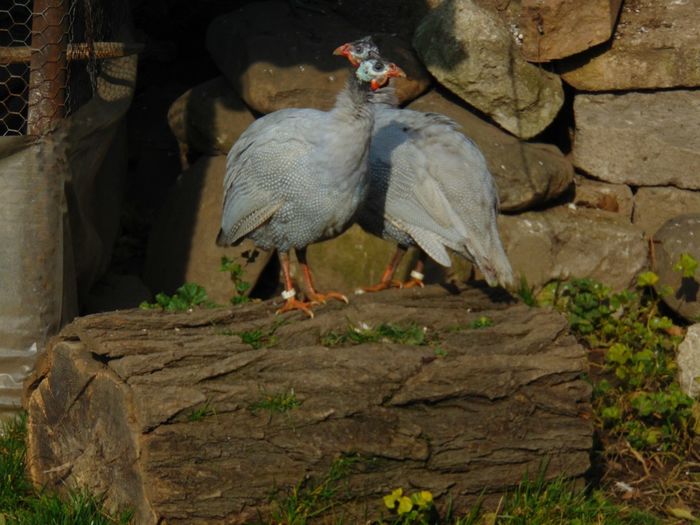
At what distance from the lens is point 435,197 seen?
5.35 meters

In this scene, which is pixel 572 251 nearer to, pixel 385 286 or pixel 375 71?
pixel 385 286

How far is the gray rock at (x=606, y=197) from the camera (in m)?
7.12

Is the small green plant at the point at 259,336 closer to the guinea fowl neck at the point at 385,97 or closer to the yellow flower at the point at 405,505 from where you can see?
the yellow flower at the point at 405,505

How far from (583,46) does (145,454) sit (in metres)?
3.89

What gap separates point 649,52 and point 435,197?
221 cm

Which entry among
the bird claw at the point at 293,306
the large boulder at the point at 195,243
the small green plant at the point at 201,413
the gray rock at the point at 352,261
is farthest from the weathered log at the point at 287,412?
the large boulder at the point at 195,243

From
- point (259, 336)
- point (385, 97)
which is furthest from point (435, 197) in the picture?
point (259, 336)

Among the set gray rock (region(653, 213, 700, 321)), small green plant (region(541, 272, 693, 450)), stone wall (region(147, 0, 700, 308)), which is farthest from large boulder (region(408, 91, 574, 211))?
gray rock (region(653, 213, 700, 321))

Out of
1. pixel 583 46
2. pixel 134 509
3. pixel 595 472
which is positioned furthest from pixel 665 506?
pixel 583 46

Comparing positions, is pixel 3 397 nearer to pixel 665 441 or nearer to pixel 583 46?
pixel 665 441

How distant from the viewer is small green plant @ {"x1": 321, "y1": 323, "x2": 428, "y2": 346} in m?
4.75

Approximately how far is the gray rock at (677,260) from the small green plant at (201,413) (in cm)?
326

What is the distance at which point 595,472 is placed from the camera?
5.41 m

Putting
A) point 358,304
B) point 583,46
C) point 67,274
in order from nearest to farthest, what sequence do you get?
point 358,304, point 67,274, point 583,46
